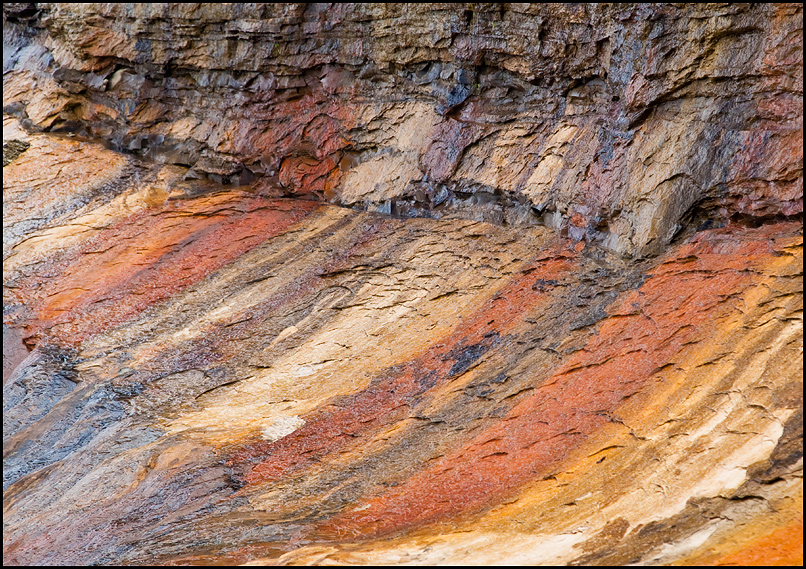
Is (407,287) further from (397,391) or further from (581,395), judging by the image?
(581,395)

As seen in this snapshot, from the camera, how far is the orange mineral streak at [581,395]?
5008mm

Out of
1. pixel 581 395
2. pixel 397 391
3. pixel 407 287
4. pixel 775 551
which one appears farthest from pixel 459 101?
pixel 775 551

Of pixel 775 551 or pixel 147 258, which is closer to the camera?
pixel 775 551

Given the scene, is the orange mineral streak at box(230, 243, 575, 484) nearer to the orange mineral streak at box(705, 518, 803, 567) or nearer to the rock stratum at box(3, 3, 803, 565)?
the rock stratum at box(3, 3, 803, 565)

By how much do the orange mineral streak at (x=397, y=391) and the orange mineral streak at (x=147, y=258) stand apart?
2692 mm

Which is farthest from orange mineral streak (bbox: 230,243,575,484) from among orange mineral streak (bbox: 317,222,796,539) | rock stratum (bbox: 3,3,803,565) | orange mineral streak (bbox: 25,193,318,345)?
orange mineral streak (bbox: 25,193,318,345)

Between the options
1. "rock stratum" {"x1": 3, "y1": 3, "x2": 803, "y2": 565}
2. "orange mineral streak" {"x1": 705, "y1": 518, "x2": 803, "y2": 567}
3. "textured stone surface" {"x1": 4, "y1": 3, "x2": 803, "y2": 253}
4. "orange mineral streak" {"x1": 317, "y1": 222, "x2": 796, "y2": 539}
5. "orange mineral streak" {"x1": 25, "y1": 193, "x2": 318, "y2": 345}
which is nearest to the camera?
"orange mineral streak" {"x1": 705, "y1": 518, "x2": 803, "y2": 567}

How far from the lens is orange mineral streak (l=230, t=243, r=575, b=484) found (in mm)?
5801

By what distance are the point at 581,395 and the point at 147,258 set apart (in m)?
5.24

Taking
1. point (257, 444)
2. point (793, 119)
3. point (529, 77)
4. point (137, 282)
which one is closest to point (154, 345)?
point (137, 282)

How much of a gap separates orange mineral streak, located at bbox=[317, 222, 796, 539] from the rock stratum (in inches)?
0.9

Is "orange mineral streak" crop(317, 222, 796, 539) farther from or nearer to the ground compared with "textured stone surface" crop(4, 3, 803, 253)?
nearer to the ground

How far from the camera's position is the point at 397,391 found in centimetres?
618

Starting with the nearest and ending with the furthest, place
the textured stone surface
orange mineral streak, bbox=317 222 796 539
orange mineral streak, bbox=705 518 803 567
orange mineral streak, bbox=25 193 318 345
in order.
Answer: orange mineral streak, bbox=705 518 803 567
orange mineral streak, bbox=317 222 796 539
the textured stone surface
orange mineral streak, bbox=25 193 318 345
